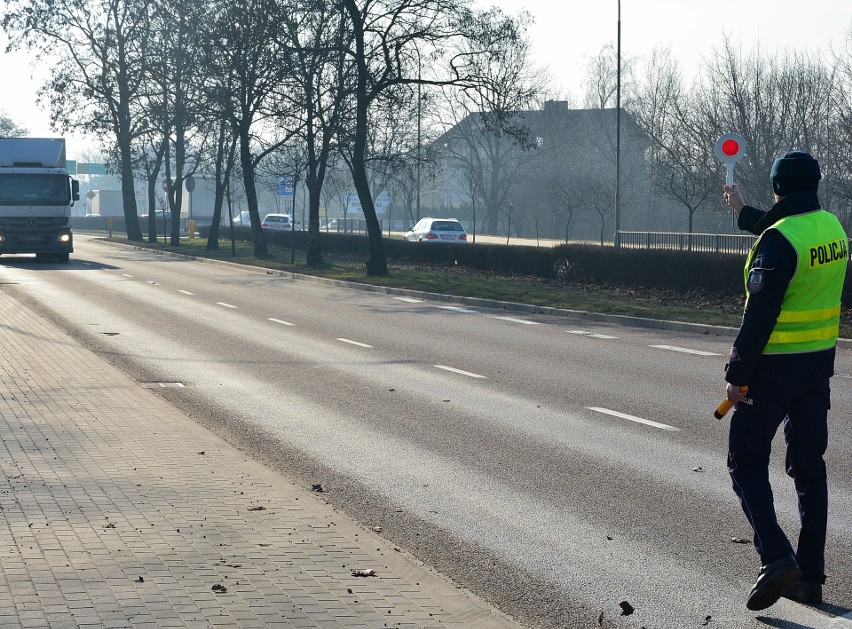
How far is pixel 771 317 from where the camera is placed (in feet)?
16.5

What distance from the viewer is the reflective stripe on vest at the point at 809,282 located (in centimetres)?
505

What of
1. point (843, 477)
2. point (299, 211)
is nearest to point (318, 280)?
point (843, 477)

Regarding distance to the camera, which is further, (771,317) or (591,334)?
(591,334)

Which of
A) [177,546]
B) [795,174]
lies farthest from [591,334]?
[177,546]

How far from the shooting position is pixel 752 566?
5.70 meters

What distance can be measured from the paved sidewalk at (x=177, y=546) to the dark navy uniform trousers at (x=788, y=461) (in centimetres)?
125

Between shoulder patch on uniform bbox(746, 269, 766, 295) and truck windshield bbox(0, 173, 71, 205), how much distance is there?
3499 centimetres

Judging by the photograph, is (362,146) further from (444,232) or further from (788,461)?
(788,461)

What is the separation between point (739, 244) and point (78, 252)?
28.8 m

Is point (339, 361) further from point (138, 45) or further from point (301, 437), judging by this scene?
point (138, 45)

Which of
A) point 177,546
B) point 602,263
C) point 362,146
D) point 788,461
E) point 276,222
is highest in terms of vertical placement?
point 362,146

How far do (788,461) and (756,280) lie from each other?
847 mm

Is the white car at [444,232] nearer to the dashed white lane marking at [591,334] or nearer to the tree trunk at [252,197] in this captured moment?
the tree trunk at [252,197]

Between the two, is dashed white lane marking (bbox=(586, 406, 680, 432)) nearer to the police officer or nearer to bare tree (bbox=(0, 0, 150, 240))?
the police officer
